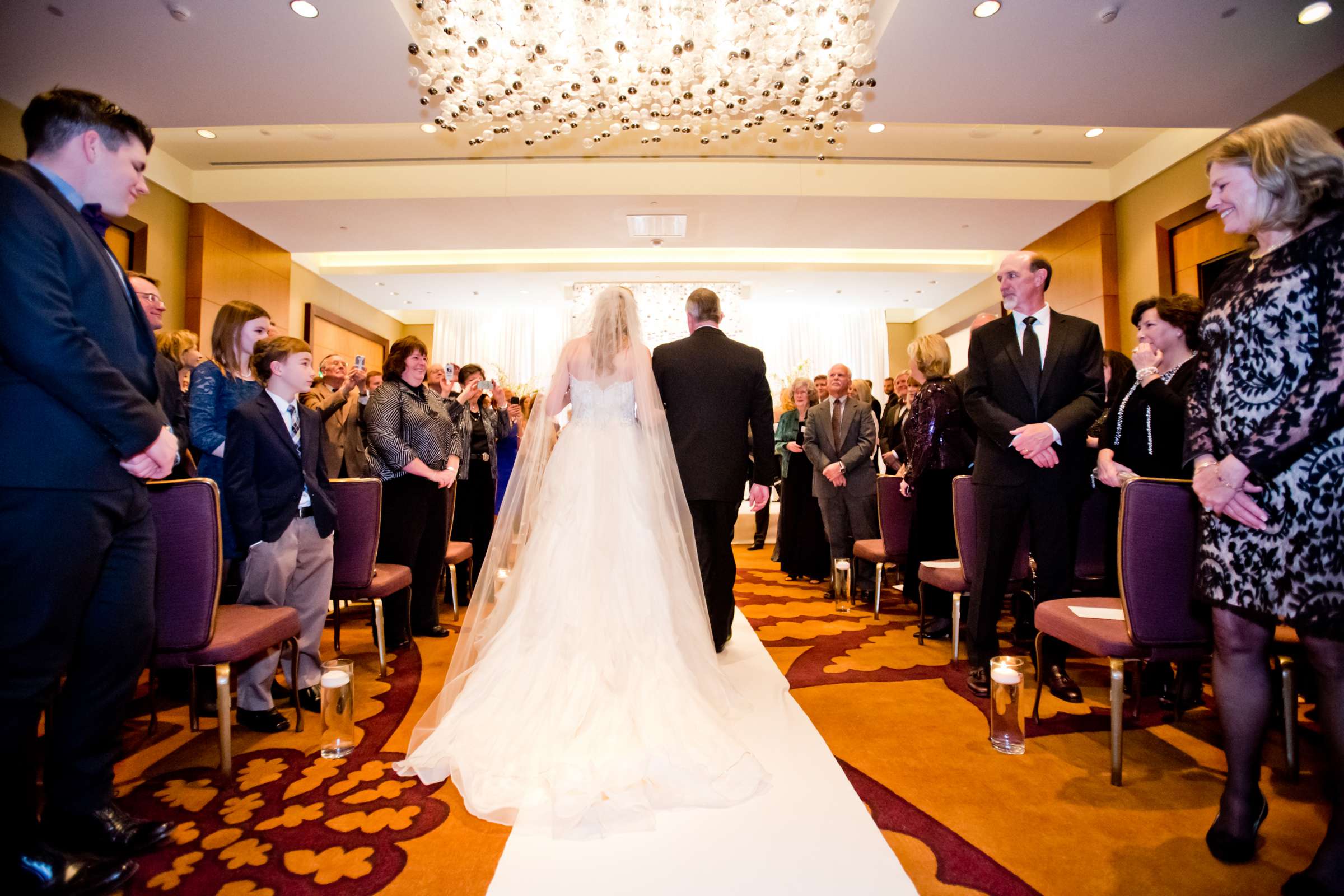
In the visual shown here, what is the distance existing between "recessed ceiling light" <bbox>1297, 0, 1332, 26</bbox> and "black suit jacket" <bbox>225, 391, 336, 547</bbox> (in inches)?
262

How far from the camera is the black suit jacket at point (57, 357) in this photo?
147 centimetres

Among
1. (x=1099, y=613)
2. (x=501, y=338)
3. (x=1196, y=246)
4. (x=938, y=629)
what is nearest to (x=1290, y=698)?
(x=1099, y=613)

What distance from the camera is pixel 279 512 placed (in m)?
2.65

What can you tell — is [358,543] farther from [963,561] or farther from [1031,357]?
[1031,357]

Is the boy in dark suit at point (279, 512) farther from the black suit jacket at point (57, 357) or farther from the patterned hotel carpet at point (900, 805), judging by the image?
the black suit jacket at point (57, 357)

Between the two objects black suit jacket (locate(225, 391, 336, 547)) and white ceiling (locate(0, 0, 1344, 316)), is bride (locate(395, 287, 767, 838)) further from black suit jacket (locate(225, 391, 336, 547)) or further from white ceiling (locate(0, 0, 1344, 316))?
white ceiling (locate(0, 0, 1344, 316))

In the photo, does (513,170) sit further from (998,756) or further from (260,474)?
(998,756)

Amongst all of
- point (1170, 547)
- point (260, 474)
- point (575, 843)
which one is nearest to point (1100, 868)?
point (1170, 547)

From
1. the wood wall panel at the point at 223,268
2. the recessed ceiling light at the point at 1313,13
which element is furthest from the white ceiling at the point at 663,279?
the recessed ceiling light at the point at 1313,13

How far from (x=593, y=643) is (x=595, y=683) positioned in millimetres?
136

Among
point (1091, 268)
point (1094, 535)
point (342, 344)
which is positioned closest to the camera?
→ point (1094, 535)

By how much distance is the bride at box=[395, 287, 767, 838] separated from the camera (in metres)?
1.98

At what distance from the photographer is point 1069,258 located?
8.28m

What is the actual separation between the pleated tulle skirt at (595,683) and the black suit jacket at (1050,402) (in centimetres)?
143
